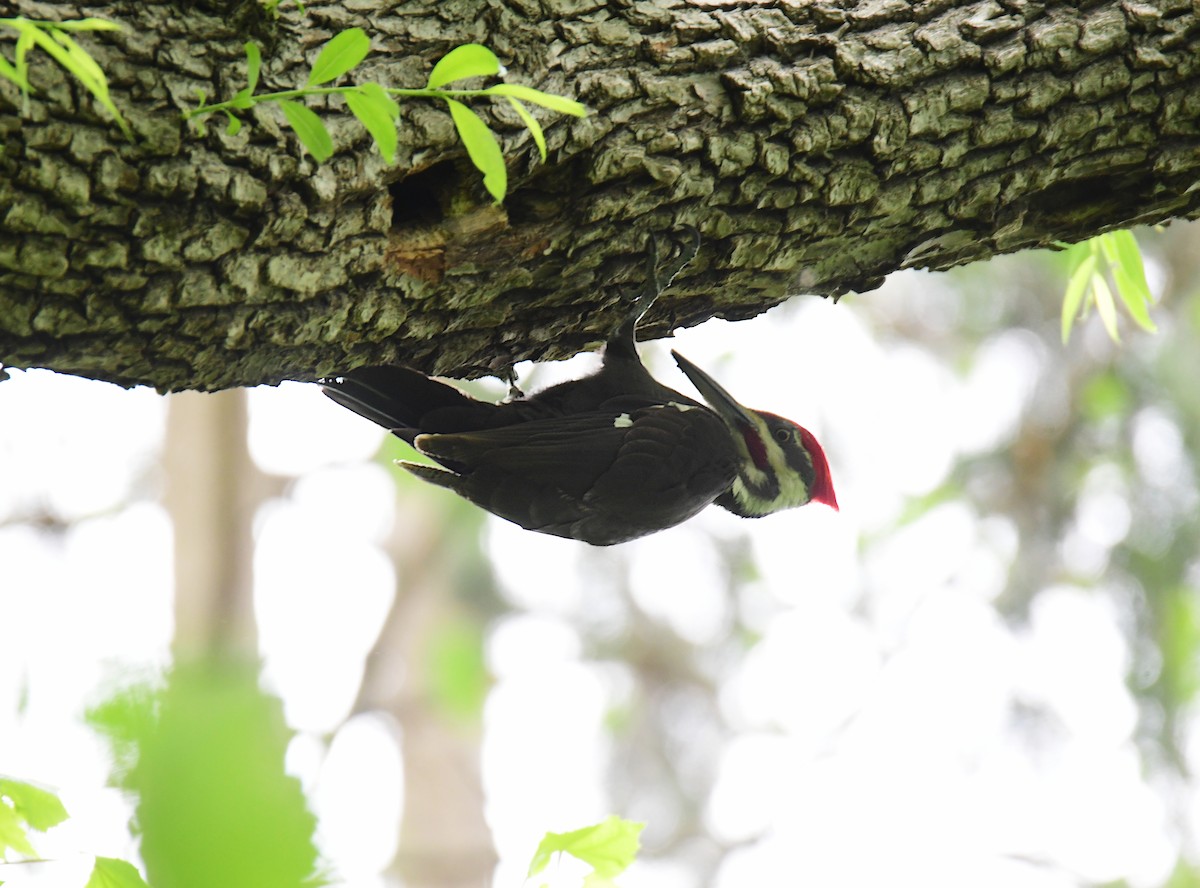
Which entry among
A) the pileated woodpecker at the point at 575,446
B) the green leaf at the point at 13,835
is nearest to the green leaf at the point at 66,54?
the green leaf at the point at 13,835

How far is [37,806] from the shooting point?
4.92ft

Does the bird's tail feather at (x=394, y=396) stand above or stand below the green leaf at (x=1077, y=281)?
below

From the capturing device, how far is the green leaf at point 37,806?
1490 millimetres

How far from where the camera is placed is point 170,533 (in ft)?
23.6

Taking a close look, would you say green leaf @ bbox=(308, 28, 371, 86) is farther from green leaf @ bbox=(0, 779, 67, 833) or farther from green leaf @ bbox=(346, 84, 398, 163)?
green leaf @ bbox=(0, 779, 67, 833)

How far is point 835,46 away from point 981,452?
19.5 ft

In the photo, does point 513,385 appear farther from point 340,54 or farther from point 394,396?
point 340,54

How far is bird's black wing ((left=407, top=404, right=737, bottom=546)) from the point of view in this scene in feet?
9.84

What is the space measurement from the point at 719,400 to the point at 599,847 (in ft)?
6.50

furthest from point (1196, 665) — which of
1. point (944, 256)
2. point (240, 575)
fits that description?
point (240, 575)

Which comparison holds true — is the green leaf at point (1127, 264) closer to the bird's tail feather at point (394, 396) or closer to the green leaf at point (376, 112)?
the bird's tail feather at point (394, 396)

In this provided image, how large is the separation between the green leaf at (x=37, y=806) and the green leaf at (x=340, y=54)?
3.28ft

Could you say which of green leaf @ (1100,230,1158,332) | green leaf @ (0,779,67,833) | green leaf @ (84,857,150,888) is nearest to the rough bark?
green leaf @ (1100,230,1158,332)

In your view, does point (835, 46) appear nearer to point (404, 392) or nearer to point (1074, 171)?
point (1074, 171)
